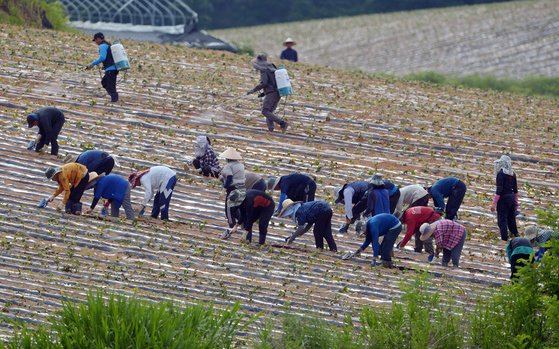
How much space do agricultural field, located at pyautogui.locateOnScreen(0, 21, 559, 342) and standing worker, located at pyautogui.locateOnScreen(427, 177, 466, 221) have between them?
448 millimetres

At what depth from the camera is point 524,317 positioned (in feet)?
51.5

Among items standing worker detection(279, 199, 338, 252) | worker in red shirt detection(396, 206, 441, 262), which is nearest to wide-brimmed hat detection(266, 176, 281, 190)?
standing worker detection(279, 199, 338, 252)

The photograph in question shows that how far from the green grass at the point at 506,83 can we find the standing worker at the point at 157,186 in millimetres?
18471

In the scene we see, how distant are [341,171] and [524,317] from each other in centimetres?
832

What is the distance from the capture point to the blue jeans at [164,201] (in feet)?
66.5

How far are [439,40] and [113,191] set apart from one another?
32.2 meters

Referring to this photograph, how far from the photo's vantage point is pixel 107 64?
2534cm

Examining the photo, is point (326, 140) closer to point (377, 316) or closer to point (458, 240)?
point (458, 240)

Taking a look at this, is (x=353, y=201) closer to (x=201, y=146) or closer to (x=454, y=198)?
(x=454, y=198)

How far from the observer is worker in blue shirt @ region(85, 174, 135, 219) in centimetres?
1989

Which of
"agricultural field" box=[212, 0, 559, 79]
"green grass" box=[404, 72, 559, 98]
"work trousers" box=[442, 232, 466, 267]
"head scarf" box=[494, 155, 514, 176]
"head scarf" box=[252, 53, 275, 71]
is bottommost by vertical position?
"work trousers" box=[442, 232, 466, 267]

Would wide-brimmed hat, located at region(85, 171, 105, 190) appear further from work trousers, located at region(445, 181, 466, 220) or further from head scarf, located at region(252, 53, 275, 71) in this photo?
head scarf, located at region(252, 53, 275, 71)

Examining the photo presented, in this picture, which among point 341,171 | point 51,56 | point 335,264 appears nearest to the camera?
point 335,264

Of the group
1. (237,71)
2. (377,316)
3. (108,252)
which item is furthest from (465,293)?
(237,71)
